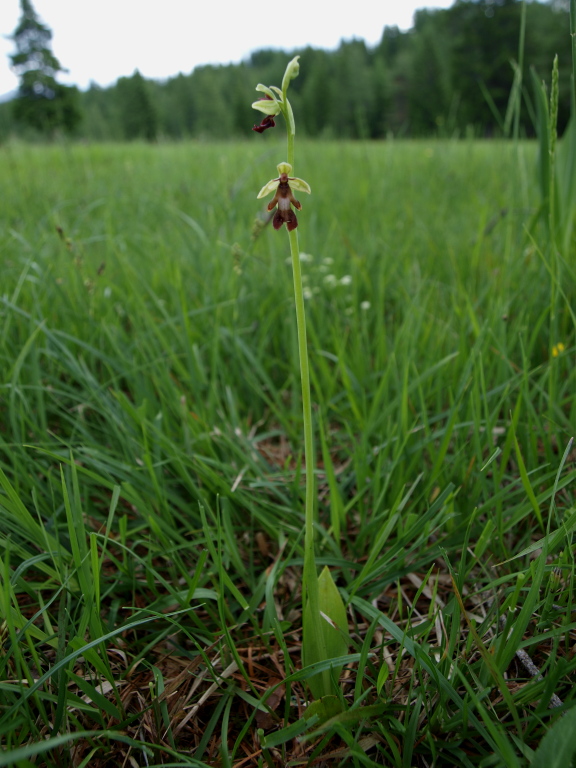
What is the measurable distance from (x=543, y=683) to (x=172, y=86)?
54960mm

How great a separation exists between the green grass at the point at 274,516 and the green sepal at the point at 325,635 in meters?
0.04

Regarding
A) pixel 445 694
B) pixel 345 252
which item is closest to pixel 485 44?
pixel 345 252

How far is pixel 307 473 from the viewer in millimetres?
801

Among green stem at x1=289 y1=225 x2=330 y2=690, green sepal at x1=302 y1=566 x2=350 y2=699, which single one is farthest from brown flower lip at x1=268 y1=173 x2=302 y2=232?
green sepal at x1=302 y1=566 x2=350 y2=699

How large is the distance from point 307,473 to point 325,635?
29 cm

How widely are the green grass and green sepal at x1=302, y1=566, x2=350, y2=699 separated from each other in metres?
0.04

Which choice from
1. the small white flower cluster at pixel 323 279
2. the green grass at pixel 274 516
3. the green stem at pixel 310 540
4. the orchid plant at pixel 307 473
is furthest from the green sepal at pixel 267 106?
the small white flower cluster at pixel 323 279

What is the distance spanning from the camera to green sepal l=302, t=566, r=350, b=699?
0.79 meters

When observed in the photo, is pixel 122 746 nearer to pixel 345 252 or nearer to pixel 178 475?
pixel 178 475

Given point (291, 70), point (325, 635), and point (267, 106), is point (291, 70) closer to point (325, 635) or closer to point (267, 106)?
point (267, 106)

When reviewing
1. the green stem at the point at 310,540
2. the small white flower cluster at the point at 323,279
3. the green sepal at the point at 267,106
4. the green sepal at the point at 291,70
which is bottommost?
the green stem at the point at 310,540

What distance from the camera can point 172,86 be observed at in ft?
151

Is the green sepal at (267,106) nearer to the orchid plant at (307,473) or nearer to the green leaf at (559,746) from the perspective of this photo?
the orchid plant at (307,473)

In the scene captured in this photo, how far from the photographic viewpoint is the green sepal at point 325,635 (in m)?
0.79
